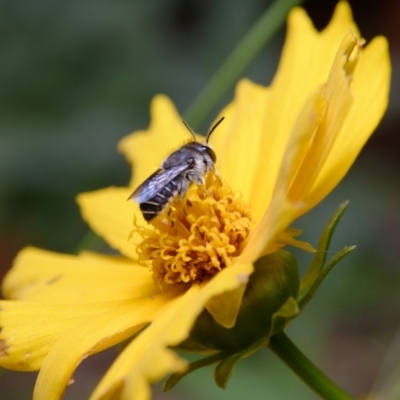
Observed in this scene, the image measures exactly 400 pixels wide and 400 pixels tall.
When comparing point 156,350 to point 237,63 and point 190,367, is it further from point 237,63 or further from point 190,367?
point 237,63

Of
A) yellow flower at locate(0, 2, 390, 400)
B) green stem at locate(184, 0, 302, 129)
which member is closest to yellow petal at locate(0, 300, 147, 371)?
yellow flower at locate(0, 2, 390, 400)

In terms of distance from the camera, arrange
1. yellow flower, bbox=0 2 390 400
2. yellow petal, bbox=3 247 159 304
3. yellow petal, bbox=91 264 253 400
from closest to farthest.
Result: yellow petal, bbox=91 264 253 400, yellow flower, bbox=0 2 390 400, yellow petal, bbox=3 247 159 304

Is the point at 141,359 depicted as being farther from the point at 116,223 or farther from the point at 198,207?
the point at 116,223

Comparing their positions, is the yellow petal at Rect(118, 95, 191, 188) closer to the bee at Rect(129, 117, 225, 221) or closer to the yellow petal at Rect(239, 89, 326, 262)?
the bee at Rect(129, 117, 225, 221)

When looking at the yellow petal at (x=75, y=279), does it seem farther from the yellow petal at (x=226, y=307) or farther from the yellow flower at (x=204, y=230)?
the yellow petal at (x=226, y=307)

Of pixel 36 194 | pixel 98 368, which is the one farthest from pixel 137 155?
pixel 98 368

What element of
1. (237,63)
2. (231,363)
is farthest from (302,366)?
(237,63)

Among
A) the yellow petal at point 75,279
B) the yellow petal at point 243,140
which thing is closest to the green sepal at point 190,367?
→ the yellow petal at point 75,279
